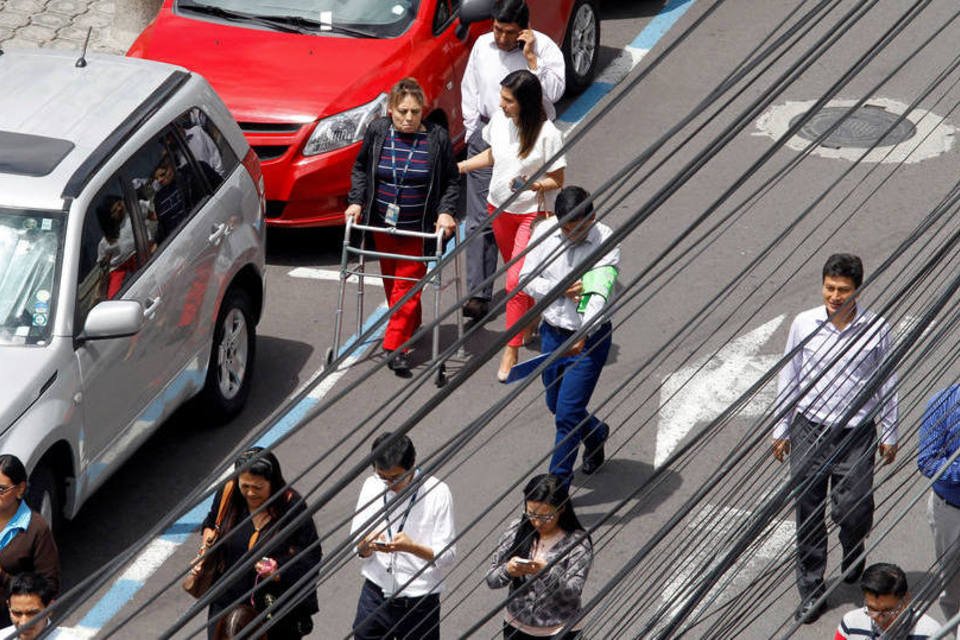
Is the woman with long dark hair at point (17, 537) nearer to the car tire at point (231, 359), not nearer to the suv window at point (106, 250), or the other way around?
the suv window at point (106, 250)

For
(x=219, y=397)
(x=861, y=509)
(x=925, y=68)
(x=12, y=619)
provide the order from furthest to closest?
(x=925, y=68) < (x=219, y=397) < (x=861, y=509) < (x=12, y=619)

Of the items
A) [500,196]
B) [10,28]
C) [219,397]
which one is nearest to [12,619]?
[219,397]

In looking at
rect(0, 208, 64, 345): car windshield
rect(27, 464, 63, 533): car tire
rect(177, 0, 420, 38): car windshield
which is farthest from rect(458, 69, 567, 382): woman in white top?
rect(27, 464, 63, 533): car tire

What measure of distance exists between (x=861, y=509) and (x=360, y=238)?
168 inches

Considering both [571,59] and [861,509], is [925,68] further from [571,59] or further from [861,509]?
[861,509]

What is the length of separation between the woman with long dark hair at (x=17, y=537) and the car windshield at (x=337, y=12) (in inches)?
216

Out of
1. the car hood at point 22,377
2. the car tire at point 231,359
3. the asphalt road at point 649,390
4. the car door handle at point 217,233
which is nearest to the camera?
the car hood at point 22,377

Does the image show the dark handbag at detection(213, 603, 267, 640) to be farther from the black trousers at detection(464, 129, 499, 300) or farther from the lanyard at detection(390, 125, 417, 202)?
the black trousers at detection(464, 129, 499, 300)

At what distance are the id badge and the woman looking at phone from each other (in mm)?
3363

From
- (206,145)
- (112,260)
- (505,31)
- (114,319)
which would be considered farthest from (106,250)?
(505,31)

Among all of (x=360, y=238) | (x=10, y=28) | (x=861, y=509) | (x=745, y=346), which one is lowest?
(x=10, y=28)

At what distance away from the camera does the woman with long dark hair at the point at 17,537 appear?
6980 millimetres

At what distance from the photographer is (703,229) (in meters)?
11.5

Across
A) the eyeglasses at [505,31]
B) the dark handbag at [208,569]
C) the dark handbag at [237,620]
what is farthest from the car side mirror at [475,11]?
the dark handbag at [237,620]
